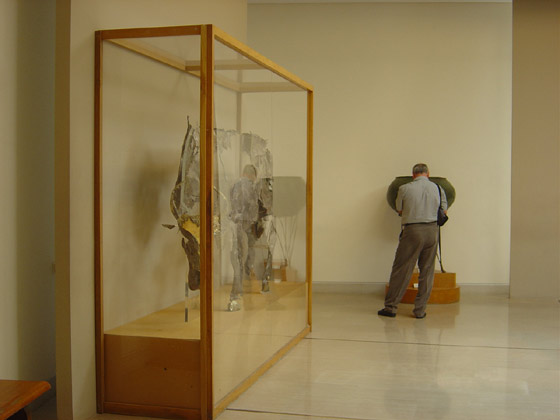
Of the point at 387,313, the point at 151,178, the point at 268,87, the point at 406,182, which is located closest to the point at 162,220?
the point at 151,178

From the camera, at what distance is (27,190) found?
4.22 metres

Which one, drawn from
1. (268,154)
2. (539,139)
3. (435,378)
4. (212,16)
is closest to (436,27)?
(539,139)

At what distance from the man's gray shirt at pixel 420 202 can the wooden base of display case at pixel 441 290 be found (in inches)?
53.2

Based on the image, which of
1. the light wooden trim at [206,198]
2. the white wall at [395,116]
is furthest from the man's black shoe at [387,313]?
the light wooden trim at [206,198]

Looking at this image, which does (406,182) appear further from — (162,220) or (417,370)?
(162,220)

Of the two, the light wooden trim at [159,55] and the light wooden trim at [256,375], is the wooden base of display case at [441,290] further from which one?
the light wooden trim at [159,55]

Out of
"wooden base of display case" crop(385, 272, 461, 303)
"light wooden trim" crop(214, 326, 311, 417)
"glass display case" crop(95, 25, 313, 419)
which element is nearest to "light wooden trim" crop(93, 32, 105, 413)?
"glass display case" crop(95, 25, 313, 419)

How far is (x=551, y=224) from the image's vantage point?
9.14 meters

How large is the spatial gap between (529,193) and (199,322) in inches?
241

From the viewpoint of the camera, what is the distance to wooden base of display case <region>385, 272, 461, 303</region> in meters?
8.75

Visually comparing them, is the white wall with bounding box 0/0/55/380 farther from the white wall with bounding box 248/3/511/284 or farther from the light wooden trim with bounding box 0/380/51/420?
the white wall with bounding box 248/3/511/284

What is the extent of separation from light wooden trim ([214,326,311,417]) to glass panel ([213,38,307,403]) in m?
0.05

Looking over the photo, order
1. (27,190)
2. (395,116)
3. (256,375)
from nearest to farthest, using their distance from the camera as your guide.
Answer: (27,190)
(256,375)
(395,116)

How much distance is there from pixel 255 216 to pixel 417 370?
5.82ft
